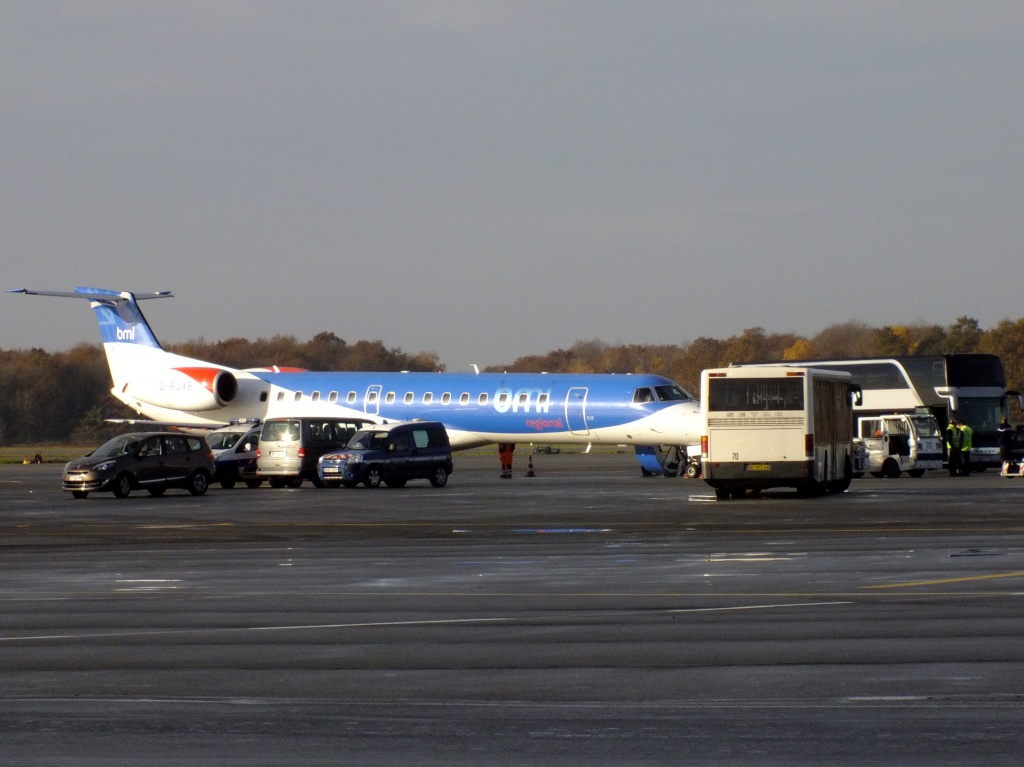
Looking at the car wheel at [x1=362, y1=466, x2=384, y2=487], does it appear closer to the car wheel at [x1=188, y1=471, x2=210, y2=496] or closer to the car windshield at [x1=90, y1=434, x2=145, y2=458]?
the car wheel at [x1=188, y1=471, x2=210, y2=496]

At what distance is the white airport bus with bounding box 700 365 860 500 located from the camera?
3156 cm

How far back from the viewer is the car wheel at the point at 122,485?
35500 mm

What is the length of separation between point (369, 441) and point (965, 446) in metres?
21.0

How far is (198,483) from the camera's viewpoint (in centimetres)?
3703

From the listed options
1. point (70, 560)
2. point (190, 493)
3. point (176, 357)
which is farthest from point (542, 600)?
point (176, 357)

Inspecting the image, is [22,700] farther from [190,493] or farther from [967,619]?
[190,493]

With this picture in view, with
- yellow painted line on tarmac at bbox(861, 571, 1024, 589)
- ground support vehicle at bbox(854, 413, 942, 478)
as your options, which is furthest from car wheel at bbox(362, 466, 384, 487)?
yellow painted line on tarmac at bbox(861, 571, 1024, 589)

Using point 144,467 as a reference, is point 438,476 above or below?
below

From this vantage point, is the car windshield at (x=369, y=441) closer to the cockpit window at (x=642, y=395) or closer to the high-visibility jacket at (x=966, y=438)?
the cockpit window at (x=642, y=395)

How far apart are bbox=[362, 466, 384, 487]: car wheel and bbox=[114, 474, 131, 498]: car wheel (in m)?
6.09

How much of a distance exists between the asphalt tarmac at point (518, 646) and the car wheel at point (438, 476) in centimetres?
1614

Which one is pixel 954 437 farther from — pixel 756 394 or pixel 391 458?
pixel 391 458

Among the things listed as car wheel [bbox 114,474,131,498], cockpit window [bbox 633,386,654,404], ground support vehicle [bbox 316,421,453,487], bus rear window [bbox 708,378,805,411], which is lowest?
car wheel [bbox 114,474,131,498]

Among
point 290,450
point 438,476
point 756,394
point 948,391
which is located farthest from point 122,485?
point 948,391
